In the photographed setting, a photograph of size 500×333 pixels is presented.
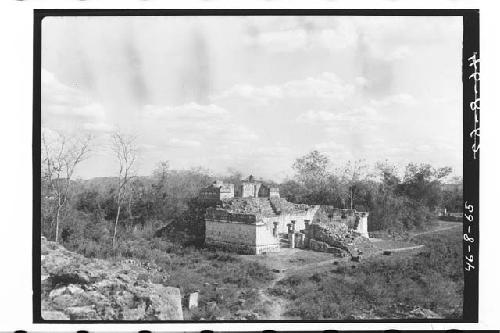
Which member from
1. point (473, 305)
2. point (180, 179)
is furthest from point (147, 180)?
point (473, 305)

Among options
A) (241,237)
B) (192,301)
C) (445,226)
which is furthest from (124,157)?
(445,226)

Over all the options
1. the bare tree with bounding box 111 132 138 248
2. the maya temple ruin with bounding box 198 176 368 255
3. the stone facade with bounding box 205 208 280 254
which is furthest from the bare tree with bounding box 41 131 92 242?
the stone facade with bounding box 205 208 280 254

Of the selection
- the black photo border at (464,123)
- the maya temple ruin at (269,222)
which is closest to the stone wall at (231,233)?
the maya temple ruin at (269,222)

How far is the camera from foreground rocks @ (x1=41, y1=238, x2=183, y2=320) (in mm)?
4211

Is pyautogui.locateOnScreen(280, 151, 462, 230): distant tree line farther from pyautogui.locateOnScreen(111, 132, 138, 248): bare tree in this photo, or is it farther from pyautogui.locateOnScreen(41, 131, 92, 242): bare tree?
pyautogui.locateOnScreen(41, 131, 92, 242): bare tree

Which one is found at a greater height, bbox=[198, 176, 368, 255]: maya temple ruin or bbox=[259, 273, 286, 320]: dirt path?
bbox=[198, 176, 368, 255]: maya temple ruin

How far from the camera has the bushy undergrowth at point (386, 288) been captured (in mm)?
4316

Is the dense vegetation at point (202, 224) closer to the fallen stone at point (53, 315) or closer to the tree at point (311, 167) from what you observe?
the tree at point (311, 167)

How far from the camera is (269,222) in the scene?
4.63 meters

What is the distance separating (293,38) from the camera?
428 centimetres

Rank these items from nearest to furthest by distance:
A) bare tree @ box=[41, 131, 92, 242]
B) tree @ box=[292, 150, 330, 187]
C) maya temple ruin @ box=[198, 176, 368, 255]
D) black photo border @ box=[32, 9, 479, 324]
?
1. black photo border @ box=[32, 9, 479, 324]
2. bare tree @ box=[41, 131, 92, 242]
3. tree @ box=[292, 150, 330, 187]
4. maya temple ruin @ box=[198, 176, 368, 255]

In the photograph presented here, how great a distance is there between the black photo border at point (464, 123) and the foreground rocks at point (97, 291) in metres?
0.06

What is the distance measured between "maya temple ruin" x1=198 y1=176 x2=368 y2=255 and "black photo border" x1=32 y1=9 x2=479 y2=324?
Result: 78cm
